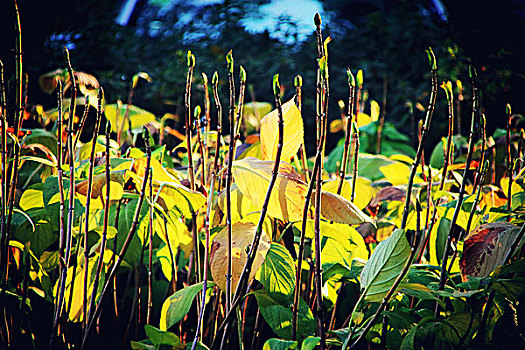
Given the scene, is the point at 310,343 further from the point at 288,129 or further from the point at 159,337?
the point at 288,129

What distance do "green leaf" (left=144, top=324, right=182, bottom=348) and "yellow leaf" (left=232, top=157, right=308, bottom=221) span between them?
0.78 ft

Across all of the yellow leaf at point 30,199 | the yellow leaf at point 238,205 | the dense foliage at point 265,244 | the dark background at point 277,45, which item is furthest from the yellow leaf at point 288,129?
the dark background at point 277,45

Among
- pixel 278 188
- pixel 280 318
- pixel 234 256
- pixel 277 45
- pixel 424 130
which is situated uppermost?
pixel 277 45

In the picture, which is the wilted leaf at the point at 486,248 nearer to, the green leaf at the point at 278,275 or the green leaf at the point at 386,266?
the green leaf at the point at 386,266

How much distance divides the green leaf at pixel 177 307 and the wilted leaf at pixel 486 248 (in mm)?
451

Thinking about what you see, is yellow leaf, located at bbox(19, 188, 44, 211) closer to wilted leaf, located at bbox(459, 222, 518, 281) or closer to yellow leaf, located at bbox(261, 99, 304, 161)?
yellow leaf, located at bbox(261, 99, 304, 161)

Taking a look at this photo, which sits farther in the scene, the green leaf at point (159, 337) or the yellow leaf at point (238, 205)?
the yellow leaf at point (238, 205)

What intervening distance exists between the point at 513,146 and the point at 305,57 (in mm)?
3632

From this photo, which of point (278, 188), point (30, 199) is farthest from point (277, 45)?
point (278, 188)

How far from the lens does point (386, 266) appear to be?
2.28 feet

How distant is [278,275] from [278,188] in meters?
0.14

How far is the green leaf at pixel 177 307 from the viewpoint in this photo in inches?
29.1

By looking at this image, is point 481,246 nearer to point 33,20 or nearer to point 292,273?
point 292,273

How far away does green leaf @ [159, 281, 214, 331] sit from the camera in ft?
2.43
